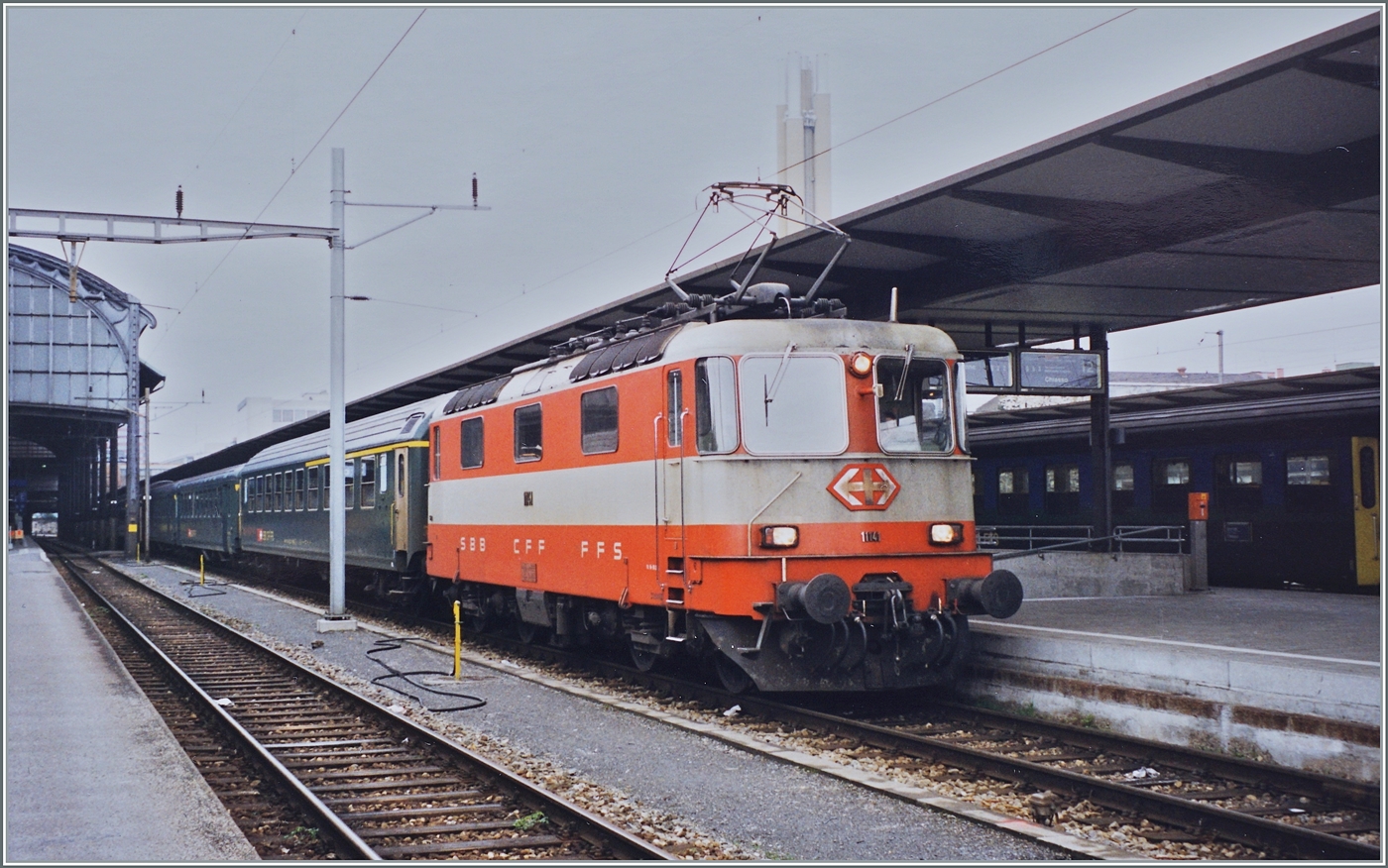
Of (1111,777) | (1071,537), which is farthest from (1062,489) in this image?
(1111,777)

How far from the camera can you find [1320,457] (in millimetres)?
18125

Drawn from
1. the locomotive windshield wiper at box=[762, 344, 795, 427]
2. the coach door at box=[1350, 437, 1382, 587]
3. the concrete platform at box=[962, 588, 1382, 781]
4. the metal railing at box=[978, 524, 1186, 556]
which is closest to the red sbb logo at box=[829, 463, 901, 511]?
the locomotive windshield wiper at box=[762, 344, 795, 427]

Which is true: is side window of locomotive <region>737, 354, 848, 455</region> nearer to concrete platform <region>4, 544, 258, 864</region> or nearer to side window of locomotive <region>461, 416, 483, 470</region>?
concrete platform <region>4, 544, 258, 864</region>

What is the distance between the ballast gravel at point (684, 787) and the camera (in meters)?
6.86

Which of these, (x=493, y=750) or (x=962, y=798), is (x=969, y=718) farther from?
(x=493, y=750)

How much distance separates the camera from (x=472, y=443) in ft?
53.8

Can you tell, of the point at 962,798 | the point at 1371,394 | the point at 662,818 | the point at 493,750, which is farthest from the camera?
the point at 1371,394

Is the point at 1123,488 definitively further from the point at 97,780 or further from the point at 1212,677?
the point at 97,780

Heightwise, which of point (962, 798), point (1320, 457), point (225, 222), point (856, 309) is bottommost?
point (962, 798)

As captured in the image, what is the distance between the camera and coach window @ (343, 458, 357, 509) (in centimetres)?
2212

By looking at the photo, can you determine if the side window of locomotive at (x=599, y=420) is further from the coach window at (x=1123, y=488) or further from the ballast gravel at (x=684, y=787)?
the coach window at (x=1123, y=488)

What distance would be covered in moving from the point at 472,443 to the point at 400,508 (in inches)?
148

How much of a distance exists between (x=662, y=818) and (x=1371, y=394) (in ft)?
47.4

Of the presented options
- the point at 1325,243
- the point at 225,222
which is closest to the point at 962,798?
the point at 1325,243
